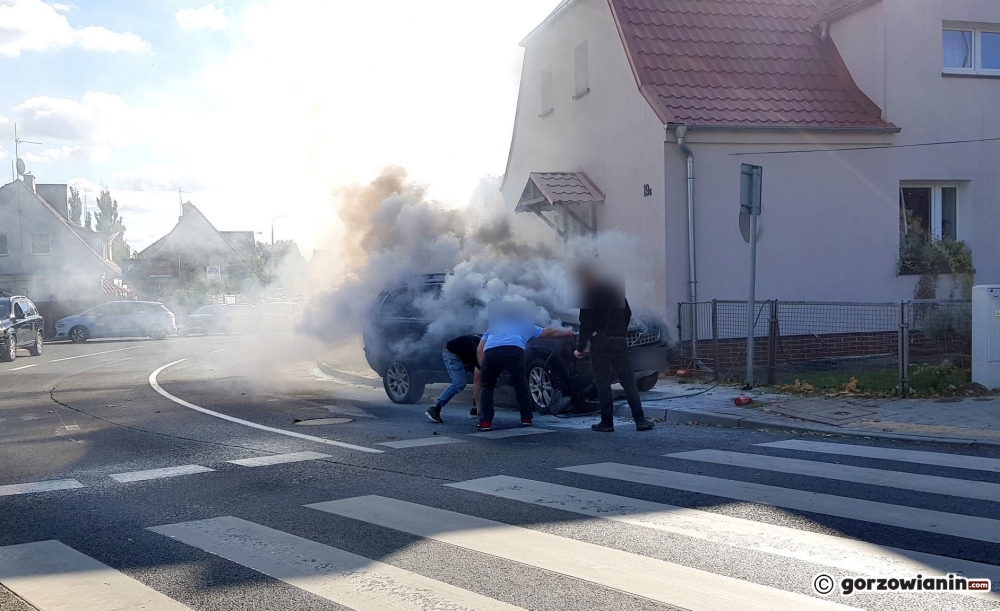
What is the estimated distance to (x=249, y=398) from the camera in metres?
13.7

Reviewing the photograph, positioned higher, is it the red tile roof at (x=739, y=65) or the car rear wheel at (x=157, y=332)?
the red tile roof at (x=739, y=65)

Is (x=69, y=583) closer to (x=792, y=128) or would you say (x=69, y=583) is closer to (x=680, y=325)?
(x=680, y=325)

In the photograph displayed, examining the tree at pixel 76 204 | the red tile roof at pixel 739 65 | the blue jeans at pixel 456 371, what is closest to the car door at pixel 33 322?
the red tile roof at pixel 739 65

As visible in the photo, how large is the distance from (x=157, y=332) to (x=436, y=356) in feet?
93.0

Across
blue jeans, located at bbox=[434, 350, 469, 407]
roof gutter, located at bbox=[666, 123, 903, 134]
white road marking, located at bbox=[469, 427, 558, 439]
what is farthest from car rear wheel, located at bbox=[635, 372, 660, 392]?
roof gutter, located at bbox=[666, 123, 903, 134]

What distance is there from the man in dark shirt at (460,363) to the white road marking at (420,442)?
48.0 inches

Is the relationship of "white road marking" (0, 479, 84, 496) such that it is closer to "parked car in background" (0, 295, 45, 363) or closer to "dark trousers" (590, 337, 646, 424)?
"dark trousers" (590, 337, 646, 424)

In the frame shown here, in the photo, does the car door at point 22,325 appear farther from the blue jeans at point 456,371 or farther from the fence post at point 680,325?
the fence post at point 680,325

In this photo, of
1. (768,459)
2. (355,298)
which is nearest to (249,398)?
(355,298)

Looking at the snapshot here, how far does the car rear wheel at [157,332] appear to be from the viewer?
120 feet

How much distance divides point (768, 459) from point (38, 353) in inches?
981

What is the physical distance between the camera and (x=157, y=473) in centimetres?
743

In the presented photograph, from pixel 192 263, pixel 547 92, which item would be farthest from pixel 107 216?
pixel 547 92

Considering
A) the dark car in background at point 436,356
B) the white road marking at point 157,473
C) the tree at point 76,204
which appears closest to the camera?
the white road marking at point 157,473
